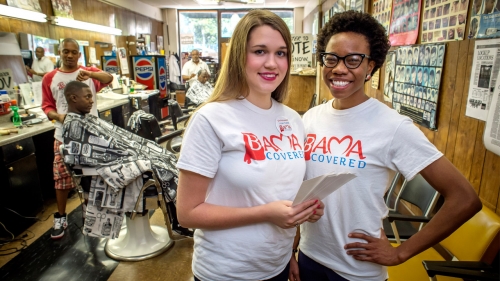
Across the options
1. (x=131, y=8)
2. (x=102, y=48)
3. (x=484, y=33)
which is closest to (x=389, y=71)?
(x=484, y=33)

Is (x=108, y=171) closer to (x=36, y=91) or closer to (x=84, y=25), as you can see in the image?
(x=36, y=91)

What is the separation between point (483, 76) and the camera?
1661mm

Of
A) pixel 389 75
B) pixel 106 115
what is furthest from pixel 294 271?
pixel 106 115

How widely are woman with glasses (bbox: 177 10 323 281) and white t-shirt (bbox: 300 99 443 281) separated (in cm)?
8

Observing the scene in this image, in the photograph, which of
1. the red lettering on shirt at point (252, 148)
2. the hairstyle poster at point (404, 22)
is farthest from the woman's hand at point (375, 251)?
the hairstyle poster at point (404, 22)

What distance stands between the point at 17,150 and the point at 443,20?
3.41 m

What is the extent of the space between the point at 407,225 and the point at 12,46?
4.49 meters

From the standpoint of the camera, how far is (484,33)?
1.65 meters

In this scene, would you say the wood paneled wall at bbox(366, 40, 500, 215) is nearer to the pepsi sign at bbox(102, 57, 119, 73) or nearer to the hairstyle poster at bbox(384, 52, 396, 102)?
the hairstyle poster at bbox(384, 52, 396, 102)

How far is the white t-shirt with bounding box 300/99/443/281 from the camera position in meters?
0.93

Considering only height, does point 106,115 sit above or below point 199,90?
below

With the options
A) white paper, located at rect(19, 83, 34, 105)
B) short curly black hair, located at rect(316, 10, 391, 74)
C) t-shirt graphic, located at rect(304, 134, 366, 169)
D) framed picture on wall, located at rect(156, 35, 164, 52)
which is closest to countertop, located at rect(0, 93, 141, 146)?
white paper, located at rect(19, 83, 34, 105)

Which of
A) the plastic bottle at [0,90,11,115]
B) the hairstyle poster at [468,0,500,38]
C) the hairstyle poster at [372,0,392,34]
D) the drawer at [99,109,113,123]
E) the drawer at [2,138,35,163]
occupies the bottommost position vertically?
the drawer at [2,138,35,163]

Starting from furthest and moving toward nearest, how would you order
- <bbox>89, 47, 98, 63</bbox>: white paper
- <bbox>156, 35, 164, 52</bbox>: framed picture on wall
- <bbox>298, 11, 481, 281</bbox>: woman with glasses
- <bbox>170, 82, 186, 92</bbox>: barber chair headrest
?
<bbox>156, 35, 164, 52</bbox>: framed picture on wall
<bbox>170, 82, 186, 92</bbox>: barber chair headrest
<bbox>89, 47, 98, 63</bbox>: white paper
<bbox>298, 11, 481, 281</bbox>: woman with glasses
